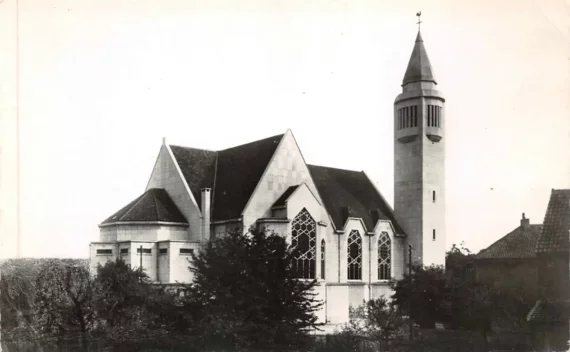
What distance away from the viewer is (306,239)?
140ft

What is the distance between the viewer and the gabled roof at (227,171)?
4288 centimetres

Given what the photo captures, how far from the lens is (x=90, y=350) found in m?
25.7

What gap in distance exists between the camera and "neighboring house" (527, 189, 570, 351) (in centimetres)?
2675

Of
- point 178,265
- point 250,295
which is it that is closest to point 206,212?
point 178,265

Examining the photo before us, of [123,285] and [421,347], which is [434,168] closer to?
[421,347]

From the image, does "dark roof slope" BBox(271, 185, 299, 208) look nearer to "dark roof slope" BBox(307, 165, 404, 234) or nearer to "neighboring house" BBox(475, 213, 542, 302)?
"dark roof slope" BBox(307, 165, 404, 234)

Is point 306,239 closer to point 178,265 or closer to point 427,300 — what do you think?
point 178,265

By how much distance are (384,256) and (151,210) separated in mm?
20710

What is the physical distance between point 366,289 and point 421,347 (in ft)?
61.9

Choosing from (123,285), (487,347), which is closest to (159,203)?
(123,285)

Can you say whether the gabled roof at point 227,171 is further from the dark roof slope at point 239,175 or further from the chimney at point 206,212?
the chimney at point 206,212

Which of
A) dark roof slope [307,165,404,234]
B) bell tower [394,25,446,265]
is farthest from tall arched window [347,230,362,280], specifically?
bell tower [394,25,446,265]

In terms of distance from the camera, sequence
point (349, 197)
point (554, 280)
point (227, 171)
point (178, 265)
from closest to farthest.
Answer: point (554, 280) < point (178, 265) < point (227, 171) < point (349, 197)

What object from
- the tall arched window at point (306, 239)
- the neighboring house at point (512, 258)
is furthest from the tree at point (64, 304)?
the neighboring house at point (512, 258)
